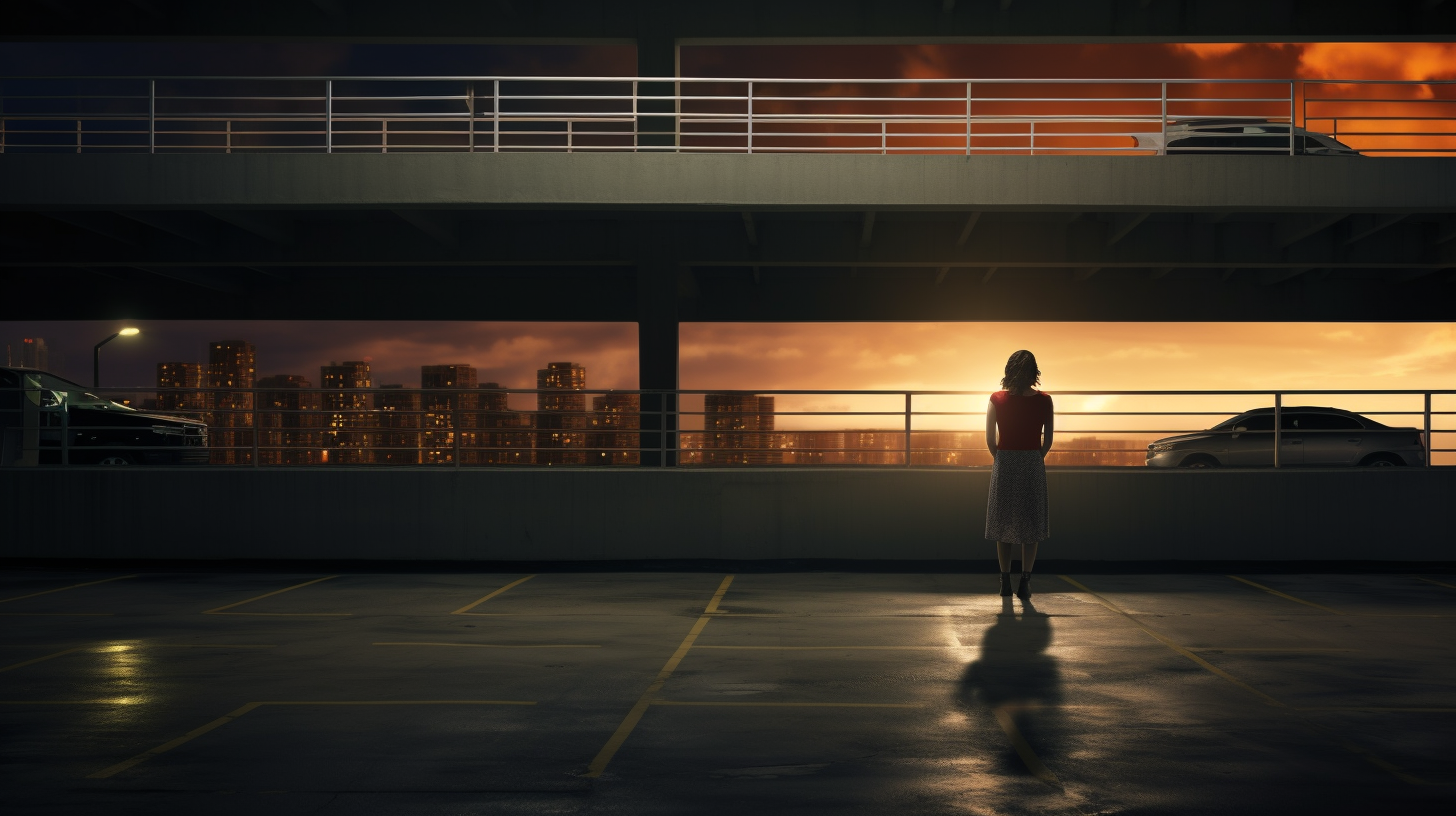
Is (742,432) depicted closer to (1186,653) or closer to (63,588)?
(1186,653)

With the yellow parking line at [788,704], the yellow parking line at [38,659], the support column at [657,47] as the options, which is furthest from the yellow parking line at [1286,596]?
the support column at [657,47]

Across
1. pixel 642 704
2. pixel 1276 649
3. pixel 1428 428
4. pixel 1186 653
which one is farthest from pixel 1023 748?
pixel 1428 428

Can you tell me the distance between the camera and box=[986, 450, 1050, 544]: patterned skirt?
11.4 meters

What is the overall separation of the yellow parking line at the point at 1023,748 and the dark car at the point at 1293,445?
47.4 ft

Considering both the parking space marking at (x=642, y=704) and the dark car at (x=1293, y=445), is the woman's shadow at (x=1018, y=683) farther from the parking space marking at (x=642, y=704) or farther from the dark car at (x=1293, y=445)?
the dark car at (x=1293, y=445)

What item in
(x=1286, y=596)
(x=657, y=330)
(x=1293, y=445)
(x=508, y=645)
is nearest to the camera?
(x=508, y=645)

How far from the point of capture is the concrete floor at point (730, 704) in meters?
5.56

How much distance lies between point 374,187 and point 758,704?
1148 centimetres

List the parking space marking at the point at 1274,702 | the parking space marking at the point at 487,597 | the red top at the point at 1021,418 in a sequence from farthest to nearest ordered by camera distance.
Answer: the parking space marking at the point at 487,597
the red top at the point at 1021,418
the parking space marking at the point at 1274,702

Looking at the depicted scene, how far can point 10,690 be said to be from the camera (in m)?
7.86

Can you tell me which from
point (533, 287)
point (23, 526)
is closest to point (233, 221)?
point (23, 526)

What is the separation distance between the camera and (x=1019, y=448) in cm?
1139

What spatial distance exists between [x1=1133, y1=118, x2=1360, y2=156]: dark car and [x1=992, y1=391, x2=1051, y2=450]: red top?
312 inches

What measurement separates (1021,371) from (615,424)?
830cm
